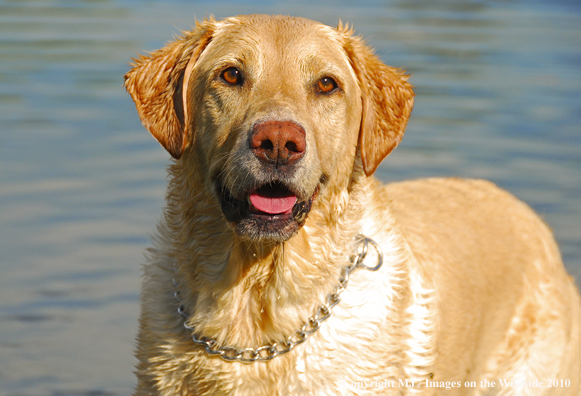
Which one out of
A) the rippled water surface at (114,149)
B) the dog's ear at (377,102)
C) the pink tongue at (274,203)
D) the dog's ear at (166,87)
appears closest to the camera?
the pink tongue at (274,203)

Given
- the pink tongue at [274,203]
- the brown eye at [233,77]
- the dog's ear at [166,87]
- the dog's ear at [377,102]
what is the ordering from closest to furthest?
the pink tongue at [274,203]
the brown eye at [233,77]
the dog's ear at [166,87]
the dog's ear at [377,102]

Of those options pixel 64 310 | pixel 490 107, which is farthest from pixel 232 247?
pixel 490 107

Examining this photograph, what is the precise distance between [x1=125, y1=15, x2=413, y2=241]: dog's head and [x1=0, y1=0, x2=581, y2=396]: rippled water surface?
1485mm

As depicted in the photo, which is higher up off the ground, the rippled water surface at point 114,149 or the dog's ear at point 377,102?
the dog's ear at point 377,102

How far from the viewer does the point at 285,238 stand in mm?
3600

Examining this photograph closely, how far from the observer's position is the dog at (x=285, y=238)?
3648mm

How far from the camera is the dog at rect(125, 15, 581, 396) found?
365cm

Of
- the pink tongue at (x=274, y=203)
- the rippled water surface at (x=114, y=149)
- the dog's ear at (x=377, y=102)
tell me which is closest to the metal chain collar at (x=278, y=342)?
the pink tongue at (x=274, y=203)

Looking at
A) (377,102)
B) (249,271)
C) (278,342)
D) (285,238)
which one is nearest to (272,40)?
(377,102)

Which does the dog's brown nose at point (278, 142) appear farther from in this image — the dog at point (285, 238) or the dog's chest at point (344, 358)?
→ the dog's chest at point (344, 358)

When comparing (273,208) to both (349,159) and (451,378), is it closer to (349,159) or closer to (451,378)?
(349,159)

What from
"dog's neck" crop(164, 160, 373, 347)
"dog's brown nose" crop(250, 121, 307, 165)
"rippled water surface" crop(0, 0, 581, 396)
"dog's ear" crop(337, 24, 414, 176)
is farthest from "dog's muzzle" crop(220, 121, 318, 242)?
"rippled water surface" crop(0, 0, 581, 396)

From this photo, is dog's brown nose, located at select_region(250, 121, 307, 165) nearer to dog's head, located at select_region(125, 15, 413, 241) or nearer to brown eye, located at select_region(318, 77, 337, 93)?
dog's head, located at select_region(125, 15, 413, 241)

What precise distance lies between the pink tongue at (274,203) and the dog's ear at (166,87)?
55cm
